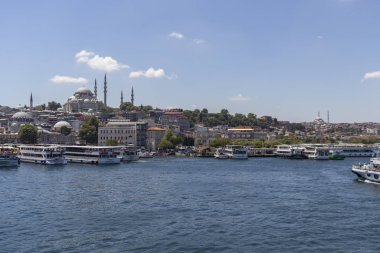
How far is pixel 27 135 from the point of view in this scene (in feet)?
204

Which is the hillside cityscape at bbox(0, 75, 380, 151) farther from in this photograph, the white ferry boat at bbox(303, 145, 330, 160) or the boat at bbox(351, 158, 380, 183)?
the boat at bbox(351, 158, 380, 183)

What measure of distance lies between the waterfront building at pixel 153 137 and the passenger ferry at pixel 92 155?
73.5ft

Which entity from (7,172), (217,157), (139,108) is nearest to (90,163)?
(7,172)

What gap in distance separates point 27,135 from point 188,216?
49.2 metres

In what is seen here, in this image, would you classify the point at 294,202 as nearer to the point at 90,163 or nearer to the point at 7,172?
the point at 7,172

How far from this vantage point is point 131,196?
70.8 feet

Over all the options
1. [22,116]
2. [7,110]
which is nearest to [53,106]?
[7,110]

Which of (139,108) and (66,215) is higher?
(139,108)

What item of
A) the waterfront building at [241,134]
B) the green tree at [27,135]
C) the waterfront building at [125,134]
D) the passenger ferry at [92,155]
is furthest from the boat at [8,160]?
the waterfront building at [241,134]

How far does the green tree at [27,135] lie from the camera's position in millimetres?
62062

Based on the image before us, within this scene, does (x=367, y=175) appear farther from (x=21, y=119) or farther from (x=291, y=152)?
(x=21, y=119)

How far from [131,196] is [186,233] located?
24.4ft

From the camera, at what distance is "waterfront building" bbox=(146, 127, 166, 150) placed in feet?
217

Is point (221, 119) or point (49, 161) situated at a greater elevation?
point (221, 119)
